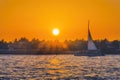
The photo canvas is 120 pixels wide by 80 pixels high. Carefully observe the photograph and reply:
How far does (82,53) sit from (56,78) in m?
116

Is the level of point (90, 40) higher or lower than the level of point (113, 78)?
higher

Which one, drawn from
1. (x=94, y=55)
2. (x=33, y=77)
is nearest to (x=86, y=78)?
(x=33, y=77)

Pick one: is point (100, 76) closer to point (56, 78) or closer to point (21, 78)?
point (56, 78)

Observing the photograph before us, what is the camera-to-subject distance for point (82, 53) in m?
176

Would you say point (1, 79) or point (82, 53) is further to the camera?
point (82, 53)

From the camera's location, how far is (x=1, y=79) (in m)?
58.5

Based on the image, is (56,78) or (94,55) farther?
(94,55)

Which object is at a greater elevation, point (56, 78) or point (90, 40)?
point (90, 40)

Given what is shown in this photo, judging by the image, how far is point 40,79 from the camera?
5872 cm

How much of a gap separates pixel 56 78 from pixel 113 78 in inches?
265

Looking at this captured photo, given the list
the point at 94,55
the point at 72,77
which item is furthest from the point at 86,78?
the point at 94,55

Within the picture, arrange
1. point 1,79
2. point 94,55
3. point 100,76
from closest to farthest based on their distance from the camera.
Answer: point 1,79 < point 100,76 < point 94,55

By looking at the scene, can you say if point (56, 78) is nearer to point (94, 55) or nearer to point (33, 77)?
point (33, 77)

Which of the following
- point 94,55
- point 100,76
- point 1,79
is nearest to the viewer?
point 1,79
